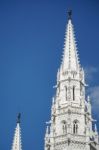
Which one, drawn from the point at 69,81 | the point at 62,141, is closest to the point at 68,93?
the point at 69,81

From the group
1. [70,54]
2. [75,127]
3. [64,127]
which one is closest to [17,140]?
[64,127]

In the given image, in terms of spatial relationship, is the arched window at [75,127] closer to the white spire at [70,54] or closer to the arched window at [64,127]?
the arched window at [64,127]

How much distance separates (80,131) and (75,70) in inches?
443

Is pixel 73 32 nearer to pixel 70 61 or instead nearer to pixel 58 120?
pixel 70 61

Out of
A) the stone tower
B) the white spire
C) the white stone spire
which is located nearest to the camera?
the stone tower

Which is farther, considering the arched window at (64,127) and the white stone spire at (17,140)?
the white stone spire at (17,140)

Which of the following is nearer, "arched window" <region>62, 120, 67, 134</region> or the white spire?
"arched window" <region>62, 120, 67, 134</region>

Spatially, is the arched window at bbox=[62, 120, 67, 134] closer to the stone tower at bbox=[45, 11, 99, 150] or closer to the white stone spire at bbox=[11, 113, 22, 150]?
the stone tower at bbox=[45, 11, 99, 150]

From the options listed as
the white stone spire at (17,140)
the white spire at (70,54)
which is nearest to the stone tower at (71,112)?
the white spire at (70,54)

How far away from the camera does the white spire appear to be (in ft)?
289

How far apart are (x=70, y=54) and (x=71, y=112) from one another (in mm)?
11356

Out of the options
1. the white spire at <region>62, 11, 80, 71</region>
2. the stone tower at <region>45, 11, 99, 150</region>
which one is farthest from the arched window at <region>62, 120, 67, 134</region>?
the white spire at <region>62, 11, 80, 71</region>

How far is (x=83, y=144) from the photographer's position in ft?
262

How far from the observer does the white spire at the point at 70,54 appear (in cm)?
8812
